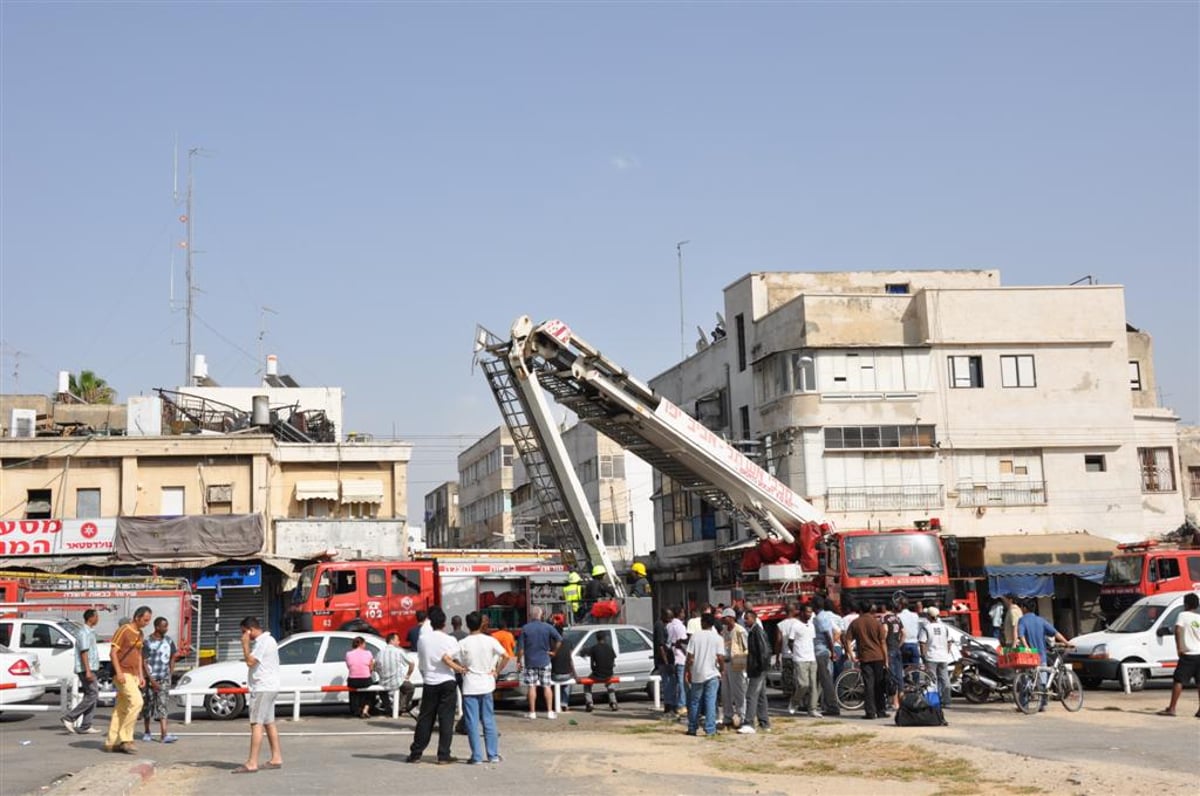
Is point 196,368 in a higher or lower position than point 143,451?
higher

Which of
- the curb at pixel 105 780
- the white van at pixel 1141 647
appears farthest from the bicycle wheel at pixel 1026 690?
the curb at pixel 105 780

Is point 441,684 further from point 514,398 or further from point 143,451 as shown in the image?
point 143,451

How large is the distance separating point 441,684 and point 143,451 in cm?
2823

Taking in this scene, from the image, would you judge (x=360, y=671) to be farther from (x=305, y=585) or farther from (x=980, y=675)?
(x=980, y=675)

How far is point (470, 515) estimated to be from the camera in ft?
284

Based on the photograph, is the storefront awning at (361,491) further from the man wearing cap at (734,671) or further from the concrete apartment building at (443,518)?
the concrete apartment building at (443,518)

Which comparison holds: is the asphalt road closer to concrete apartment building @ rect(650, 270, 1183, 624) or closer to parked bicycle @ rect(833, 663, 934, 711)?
parked bicycle @ rect(833, 663, 934, 711)

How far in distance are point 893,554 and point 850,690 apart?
204 inches

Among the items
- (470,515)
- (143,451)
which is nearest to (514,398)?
(143,451)

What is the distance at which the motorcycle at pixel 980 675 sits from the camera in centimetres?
2059

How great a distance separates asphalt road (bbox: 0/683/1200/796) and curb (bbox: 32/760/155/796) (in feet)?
1.18

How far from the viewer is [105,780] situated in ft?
39.2

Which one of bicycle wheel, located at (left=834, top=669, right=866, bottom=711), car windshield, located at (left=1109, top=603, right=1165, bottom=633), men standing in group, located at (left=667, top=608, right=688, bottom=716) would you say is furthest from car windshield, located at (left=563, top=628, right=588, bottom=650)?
car windshield, located at (left=1109, top=603, right=1165, bottom=633)

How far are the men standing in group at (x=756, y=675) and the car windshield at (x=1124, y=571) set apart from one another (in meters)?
13.9
